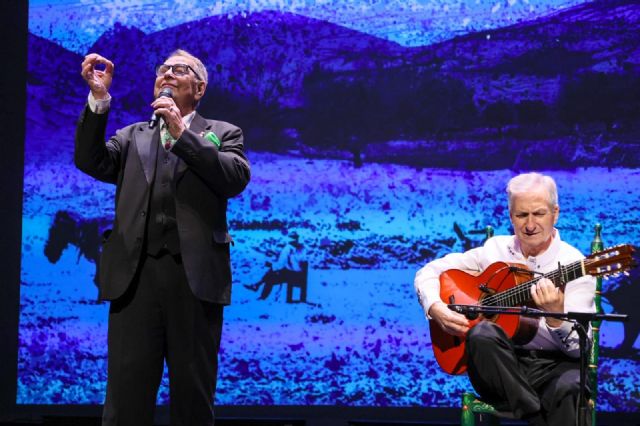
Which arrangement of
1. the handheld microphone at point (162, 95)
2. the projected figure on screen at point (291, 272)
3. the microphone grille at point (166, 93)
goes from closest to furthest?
the handheld microphone at point (162, 95) < the microphone grille at point (166, 93) < the projected figure on screen at point (291, 272)

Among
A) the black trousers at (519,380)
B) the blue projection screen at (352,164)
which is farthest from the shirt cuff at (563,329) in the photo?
the blue projection screen at (352,164)

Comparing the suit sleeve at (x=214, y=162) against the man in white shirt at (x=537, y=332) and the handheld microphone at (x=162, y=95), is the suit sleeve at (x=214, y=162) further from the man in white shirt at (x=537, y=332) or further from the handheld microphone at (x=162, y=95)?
the man in white shirt at (x=537, y=332)

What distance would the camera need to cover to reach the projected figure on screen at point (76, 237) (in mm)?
4484

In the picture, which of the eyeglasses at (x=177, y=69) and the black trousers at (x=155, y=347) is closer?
the black trousers at (x=155, y=347)

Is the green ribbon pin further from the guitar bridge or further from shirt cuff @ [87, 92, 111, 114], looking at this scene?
the guitar bridge

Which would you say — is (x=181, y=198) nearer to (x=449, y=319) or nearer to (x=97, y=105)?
(x=97, y=105)

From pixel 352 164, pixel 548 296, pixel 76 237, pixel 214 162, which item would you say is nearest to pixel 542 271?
pixel 548 296

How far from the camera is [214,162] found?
2.54 meters

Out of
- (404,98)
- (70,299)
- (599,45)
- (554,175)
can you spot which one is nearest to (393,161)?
(404,98)

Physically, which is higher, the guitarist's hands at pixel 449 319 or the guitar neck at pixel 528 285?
the guitar neck at pixel 528 285

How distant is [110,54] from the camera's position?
453cm

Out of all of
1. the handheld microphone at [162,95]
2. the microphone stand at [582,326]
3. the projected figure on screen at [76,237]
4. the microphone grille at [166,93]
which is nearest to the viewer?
the microphone stand at [582,326]

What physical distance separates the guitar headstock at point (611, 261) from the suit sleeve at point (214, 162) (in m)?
1.18

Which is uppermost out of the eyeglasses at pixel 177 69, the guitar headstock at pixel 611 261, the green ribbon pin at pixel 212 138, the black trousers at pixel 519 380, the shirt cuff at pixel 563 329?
the eyeglasses at pixel 177 69
